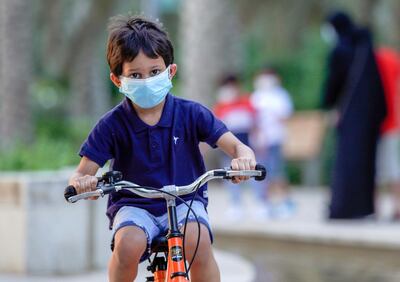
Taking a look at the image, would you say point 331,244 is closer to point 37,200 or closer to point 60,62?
point 37,200

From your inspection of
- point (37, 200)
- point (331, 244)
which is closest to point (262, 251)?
point (331, 244)

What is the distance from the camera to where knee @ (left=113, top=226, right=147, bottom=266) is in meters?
5.11

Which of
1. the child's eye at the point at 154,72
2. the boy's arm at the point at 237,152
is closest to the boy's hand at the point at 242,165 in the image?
the boy's arm at the point at 237,152

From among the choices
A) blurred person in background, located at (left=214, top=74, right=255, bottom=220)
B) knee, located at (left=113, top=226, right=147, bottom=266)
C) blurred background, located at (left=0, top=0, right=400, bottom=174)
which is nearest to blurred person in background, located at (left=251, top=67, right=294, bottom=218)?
blurred person in background, located at (left=214, top=74, right=255, bottom=220)

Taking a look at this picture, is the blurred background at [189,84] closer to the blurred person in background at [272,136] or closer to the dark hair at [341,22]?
the blurred person in background at [272,136]

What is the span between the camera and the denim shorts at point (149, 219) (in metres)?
5.22

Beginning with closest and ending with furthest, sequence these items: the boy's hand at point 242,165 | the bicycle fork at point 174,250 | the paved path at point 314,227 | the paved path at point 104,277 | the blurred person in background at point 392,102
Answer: the bicycle fork at point 174,250
the boy's hand at point 242,165
the paved path at point 104,277
the paved path at point 314,227
the blurred person in background at point 392,102

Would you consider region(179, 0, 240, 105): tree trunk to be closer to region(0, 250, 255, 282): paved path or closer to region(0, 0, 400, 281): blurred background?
region(0, 0, 400, 281): blurred background

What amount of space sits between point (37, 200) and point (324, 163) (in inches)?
438

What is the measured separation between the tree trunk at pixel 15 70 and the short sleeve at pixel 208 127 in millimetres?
10226

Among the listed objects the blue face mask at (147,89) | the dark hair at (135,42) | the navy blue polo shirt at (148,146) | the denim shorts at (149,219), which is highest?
the dark hair at (135,42)

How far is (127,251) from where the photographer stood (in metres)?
5.12

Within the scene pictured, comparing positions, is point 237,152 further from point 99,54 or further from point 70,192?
point 99,54

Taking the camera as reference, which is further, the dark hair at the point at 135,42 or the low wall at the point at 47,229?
the low wall at the point at 47,229
